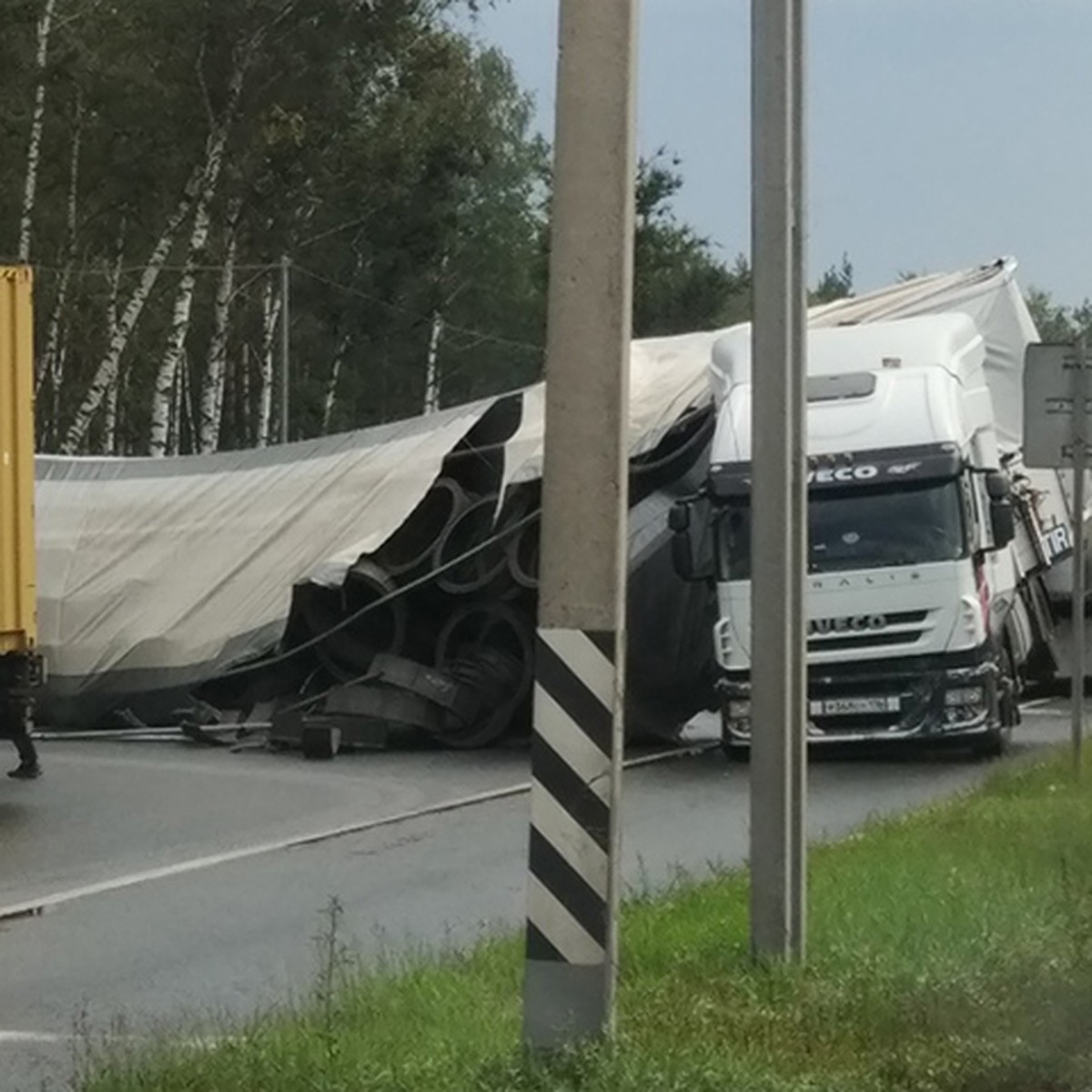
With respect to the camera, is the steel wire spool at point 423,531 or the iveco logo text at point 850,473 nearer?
the iveco logo text at point 850,473

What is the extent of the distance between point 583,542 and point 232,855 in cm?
912

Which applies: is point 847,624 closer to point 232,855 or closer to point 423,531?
point 423,531

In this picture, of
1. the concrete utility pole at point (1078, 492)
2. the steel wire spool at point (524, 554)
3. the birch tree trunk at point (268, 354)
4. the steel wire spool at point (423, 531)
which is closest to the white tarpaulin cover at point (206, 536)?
the steel wire spool at point (423, 531)

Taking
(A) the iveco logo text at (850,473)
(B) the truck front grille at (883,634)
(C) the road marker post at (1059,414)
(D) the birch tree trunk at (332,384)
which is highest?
(D) the birch tree trunk at (332,384)

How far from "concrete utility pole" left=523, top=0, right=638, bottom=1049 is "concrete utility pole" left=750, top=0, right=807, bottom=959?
232 centimetres

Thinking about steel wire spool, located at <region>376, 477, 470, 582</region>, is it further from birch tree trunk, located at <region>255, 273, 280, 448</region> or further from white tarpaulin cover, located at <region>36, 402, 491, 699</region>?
birch tree trunk, located at <region>255, 273, 280, 448</region>

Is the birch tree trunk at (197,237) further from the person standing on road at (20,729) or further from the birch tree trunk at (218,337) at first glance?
the person standing on road at (20,729)

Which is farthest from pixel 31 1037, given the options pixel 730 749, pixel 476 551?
pixel 476 551

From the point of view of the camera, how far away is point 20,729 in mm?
20312

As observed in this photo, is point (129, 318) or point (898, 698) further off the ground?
point (129, 318)

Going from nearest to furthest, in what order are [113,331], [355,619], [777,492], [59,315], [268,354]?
[777,492], [355,619], [113,331], [59,315], [268,354]

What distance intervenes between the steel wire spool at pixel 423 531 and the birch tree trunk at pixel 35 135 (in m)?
20.5

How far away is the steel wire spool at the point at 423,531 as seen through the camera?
26281 millimetres

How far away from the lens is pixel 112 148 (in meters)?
50.4
